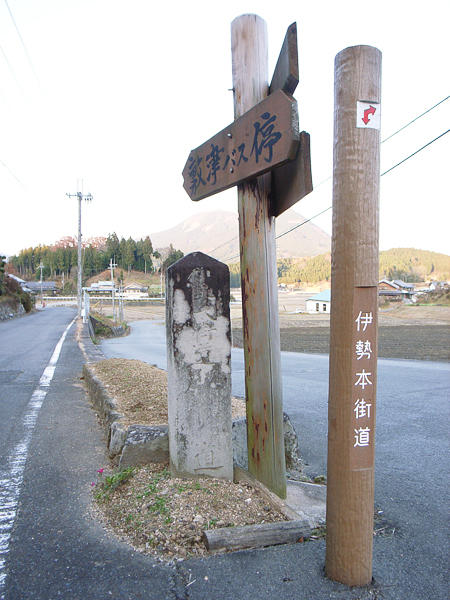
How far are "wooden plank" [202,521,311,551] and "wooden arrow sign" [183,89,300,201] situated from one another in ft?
7.32

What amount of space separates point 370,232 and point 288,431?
2660mm

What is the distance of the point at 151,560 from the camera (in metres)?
2.38

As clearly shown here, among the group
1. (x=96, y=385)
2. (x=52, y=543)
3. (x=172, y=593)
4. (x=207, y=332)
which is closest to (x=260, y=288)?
(x=207, y=332)

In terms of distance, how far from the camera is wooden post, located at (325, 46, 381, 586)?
2090 millimetres

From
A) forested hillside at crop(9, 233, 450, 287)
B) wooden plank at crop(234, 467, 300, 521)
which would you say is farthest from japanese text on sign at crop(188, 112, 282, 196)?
forested hillside at crop(9, 233, 450, 287)

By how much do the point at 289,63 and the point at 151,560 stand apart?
9.88ft

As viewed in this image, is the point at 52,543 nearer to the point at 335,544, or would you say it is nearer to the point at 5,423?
the point at 335,544

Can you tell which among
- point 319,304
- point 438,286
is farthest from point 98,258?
point 438,286

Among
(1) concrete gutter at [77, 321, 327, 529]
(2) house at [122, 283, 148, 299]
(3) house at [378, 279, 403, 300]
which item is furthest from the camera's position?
(2) house at [122, 283, 148, 299]

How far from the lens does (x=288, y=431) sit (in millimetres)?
4191

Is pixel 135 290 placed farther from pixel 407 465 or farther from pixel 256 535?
pixel 256 535

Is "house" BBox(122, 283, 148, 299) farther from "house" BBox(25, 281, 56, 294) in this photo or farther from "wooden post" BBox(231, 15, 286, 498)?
"wooden post" BBox(231, 15, 286, 498)

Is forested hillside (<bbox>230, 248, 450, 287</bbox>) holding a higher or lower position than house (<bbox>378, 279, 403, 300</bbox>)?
higher

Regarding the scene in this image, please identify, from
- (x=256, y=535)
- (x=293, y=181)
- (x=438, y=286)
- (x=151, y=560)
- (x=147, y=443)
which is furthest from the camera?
(x=438, y=286)
